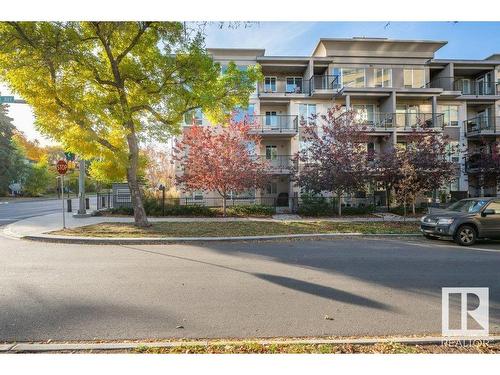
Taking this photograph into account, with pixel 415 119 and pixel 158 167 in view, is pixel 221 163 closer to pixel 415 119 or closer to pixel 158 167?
pixel 415 119

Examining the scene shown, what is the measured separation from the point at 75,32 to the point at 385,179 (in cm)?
1643

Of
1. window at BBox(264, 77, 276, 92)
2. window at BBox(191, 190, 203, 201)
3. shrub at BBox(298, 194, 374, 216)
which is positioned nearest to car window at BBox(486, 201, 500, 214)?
shrub at BBox(298, 194, 374, 216)

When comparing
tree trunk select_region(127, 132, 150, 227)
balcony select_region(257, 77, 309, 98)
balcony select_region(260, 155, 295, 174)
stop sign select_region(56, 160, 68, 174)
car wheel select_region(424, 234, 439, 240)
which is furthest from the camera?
balcony select_region(257, 77, 309, 98)

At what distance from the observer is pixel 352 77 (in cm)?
2278

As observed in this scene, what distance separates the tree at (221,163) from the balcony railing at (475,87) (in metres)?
22.5

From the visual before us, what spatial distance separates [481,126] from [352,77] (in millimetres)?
12428

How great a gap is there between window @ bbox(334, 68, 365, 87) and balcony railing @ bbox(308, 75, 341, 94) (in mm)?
683

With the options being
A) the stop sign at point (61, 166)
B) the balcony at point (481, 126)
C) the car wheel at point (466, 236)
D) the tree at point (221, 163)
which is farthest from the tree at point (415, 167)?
the stop sign at point (61, 166)

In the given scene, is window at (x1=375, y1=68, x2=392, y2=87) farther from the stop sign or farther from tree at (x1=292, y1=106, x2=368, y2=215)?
the stop sign

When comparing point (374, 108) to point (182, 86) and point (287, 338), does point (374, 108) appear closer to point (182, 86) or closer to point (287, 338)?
point (182, 86)

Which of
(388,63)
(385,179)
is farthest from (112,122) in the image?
(388,63)

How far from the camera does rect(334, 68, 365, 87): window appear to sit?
2269cm

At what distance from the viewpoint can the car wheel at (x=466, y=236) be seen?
28.6 feet

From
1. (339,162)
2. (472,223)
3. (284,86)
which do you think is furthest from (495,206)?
(284,86)
